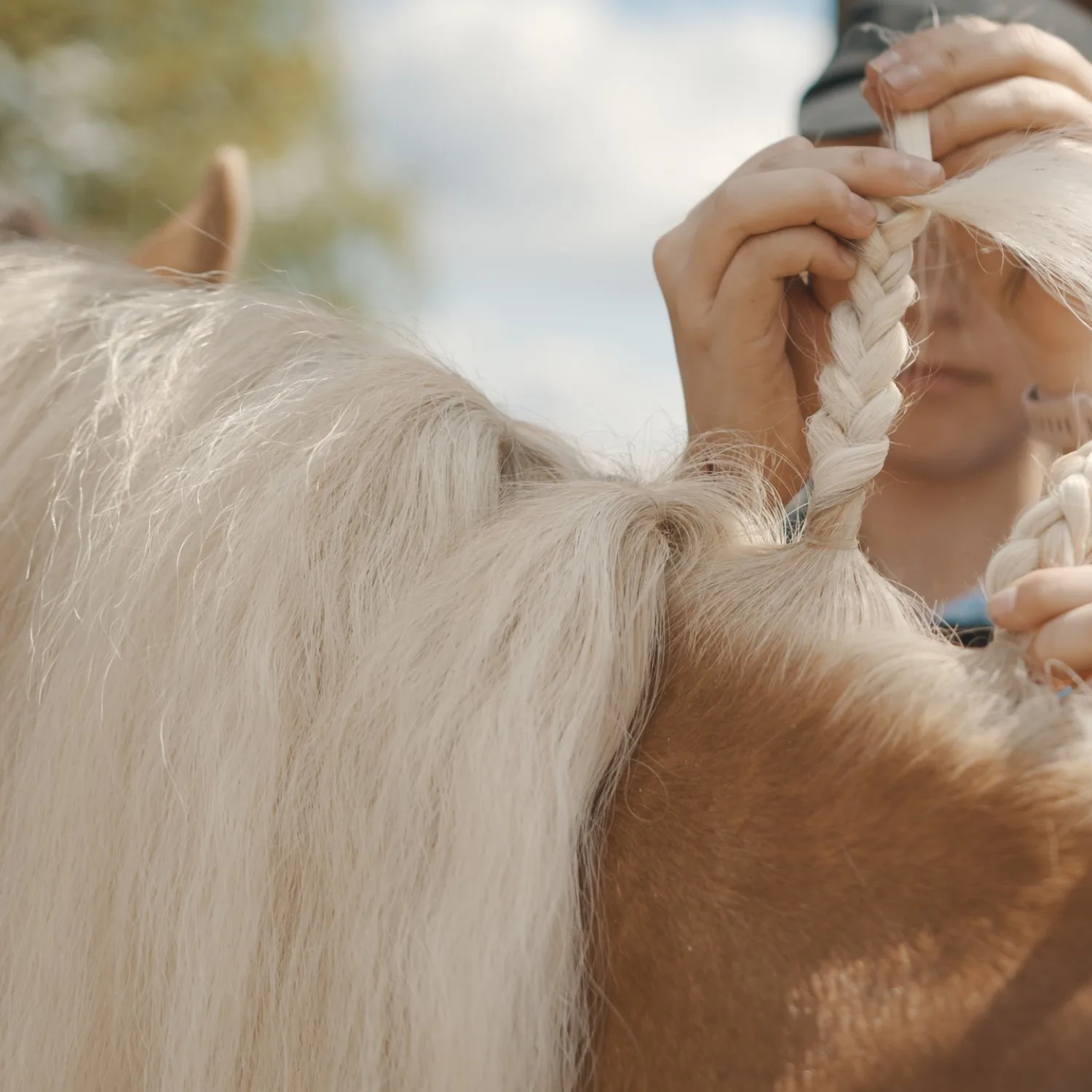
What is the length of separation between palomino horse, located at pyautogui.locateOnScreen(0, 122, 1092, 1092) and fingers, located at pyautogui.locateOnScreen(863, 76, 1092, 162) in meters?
0.05

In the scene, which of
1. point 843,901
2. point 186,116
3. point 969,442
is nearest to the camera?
point 843,901

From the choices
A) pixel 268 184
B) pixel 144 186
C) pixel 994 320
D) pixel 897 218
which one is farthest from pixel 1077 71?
pixel 268 184

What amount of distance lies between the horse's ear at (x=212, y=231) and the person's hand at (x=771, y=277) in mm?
429

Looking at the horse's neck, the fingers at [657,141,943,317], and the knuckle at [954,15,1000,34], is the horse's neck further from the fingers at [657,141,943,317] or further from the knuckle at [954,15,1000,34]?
the knuckle at [954,15,1000,34]

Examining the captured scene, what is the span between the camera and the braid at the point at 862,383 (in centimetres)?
45

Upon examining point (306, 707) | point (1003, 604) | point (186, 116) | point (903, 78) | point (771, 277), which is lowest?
point (306, 707)

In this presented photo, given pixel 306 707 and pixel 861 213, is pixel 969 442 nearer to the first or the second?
pixel 861 213

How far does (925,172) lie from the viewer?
1.56ft

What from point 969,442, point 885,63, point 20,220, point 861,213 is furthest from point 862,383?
point 20,220

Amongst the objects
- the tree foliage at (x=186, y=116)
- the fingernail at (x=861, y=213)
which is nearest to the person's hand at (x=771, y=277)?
the fingernail at (x=861, y=213)

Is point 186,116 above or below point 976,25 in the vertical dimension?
above

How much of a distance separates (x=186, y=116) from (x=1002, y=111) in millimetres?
6964

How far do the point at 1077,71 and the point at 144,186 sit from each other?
6.50 metres

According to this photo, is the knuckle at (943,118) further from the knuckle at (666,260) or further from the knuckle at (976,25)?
the knuckle at (666,260)
